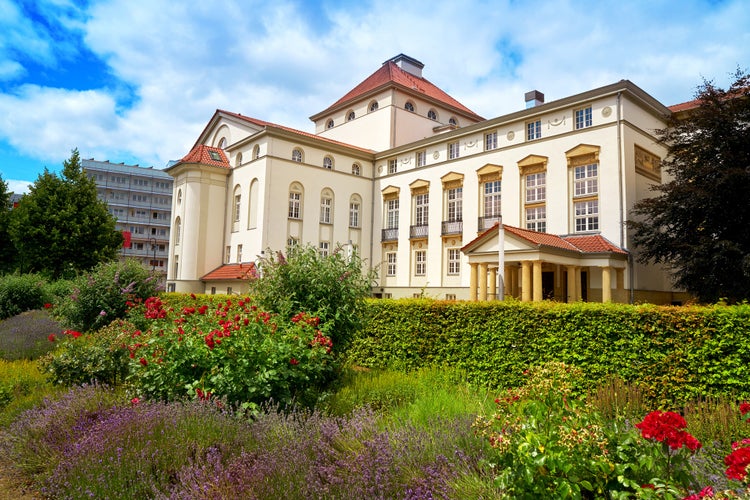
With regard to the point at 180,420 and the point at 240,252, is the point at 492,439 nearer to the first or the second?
the point at 180,420

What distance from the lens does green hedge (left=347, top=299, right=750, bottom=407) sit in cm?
725

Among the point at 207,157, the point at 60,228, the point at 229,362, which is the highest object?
the point at 207,157

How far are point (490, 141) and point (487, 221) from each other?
4.72 m

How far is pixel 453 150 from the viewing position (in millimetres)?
31594

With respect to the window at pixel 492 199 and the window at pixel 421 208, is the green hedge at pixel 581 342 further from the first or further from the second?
the window at pixel 421 208

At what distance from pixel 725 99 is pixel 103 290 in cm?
2456

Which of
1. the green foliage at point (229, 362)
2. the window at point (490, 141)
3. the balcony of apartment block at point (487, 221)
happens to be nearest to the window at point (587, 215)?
the balcony of apartment block at point (487, 221)

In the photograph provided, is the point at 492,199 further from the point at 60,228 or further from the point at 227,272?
the point at 60,228

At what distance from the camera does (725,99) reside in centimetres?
2042

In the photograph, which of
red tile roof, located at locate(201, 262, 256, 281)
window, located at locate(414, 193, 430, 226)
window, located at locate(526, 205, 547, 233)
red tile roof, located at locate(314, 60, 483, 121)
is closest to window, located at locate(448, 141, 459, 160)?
window, located at locate(414, 193, 430, 226)

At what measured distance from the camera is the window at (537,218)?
26.7 meters

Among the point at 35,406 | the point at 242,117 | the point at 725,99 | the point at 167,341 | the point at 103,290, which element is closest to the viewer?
the point at 167,341

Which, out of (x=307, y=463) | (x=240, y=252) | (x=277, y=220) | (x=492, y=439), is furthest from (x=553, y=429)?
→ (x=240, y=252)

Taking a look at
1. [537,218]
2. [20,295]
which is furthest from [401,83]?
[20,295]
